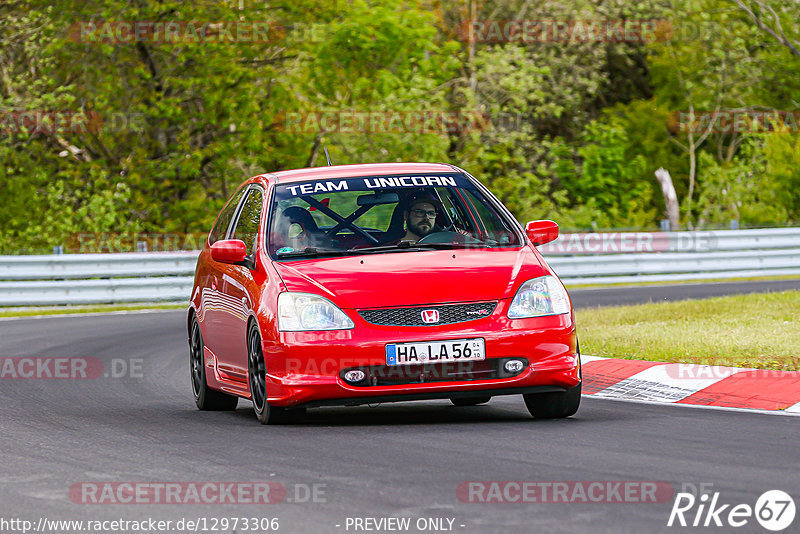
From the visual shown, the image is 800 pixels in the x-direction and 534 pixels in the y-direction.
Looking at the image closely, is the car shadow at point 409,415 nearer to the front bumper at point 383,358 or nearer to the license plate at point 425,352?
the front bumper at point 383,358

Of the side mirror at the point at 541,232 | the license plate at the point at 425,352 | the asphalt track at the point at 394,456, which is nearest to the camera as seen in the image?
the asphalt track at the point at 394,456

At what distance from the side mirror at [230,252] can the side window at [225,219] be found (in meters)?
1.40

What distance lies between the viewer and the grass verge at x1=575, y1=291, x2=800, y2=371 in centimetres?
1130

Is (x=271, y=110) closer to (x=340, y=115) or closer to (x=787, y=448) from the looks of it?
(x=340, y=115)

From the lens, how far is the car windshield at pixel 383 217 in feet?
30.8

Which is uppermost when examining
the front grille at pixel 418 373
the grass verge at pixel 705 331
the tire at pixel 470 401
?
the front grille at pixel 418 373

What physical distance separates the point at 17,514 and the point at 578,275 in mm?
21059

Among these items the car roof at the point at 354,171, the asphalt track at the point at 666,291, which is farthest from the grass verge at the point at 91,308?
the car roof at the point at 354,171

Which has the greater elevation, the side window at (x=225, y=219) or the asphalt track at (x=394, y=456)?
the side window at (x=225, y=219)

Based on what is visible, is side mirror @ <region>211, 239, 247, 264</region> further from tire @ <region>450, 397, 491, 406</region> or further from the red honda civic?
tire @ <region>450, 397, 491, 406</region>

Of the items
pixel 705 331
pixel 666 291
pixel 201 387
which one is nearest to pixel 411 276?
pixel 201 387

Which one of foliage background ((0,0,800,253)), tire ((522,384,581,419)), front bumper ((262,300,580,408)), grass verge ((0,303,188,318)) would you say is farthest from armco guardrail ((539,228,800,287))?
front bumper ((262,300,580,408))

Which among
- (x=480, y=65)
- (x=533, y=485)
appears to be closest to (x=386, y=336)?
(x=533, y=485)

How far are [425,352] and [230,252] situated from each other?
1746 millimetres
